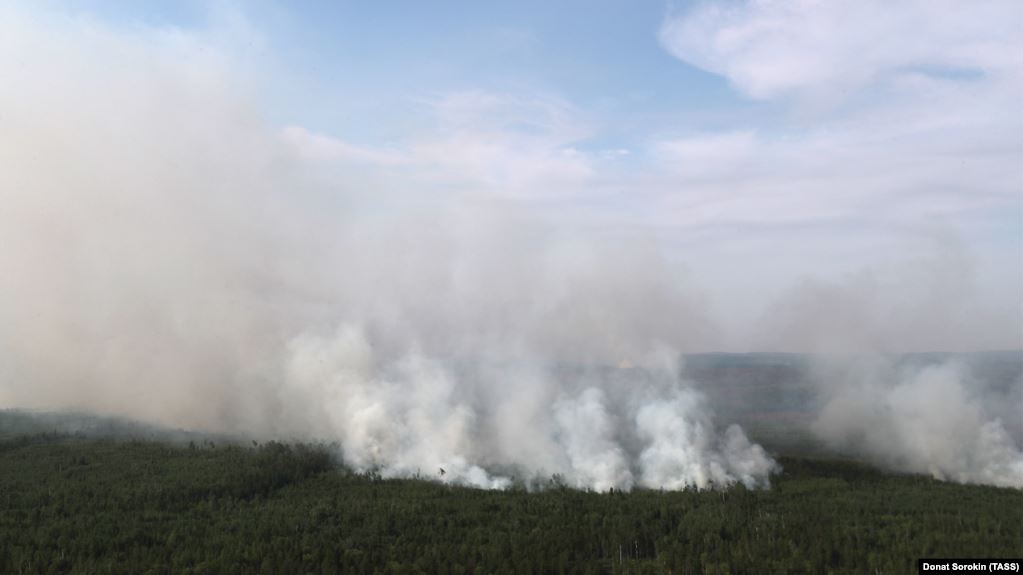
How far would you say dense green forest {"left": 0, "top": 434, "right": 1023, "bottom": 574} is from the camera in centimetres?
12538

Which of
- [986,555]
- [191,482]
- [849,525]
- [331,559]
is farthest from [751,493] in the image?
[191,482]

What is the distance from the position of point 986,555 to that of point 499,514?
9280cm

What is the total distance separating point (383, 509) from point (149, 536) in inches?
1855

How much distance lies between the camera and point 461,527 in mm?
147375

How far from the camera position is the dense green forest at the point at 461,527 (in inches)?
4936

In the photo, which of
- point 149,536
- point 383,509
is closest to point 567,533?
point 383,509

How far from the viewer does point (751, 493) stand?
18162 cm

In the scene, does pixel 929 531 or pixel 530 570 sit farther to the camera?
pixel 929 531

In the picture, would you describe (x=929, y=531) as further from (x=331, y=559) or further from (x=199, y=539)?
(x=199, y=539)

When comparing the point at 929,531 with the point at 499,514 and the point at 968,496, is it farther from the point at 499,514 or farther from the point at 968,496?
the point at 499,514

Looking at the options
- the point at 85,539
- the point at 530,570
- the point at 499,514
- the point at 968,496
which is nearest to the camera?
the point at 530,570

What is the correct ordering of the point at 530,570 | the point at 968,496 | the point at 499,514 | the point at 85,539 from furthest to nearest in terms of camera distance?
the point at 968,496 → the point at 499,514 → the point at 85,539 → the point at 530,570

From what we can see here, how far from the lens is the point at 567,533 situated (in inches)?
5704

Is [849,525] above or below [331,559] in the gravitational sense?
above
